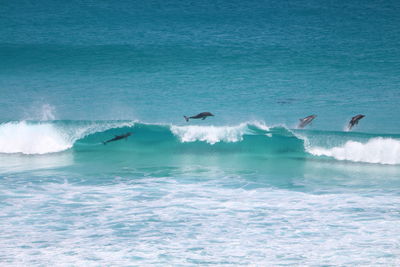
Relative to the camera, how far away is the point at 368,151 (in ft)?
41.2

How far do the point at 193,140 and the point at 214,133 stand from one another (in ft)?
2.21

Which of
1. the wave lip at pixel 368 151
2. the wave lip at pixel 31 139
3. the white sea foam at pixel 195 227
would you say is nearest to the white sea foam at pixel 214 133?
the wave lip at pixel 368 151

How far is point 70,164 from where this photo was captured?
1177 cm

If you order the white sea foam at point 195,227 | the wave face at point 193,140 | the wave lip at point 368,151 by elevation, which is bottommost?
the white sea foam at point 195,227

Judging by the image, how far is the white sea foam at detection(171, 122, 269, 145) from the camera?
14602 mm

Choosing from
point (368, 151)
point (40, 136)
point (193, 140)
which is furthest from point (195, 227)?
point (40, 136)

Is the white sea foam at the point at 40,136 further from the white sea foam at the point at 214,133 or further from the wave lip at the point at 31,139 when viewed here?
the white sea foam at the point at 214,133

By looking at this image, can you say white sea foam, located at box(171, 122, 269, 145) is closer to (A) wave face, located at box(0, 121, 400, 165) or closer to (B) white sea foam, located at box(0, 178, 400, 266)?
(A) wave face, located at box(0, 121, 400, 165)

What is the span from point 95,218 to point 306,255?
9.84 ft

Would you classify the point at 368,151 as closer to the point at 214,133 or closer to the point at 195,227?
the point at 214,133

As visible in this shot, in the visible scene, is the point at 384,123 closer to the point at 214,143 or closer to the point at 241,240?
the point at 214,143

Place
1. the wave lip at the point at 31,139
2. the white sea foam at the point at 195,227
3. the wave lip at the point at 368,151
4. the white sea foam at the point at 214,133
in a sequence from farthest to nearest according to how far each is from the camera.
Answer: the white sea foam at the point at 214,133 < the wave lip at the point at 31,139 < the wave lip at the point at 368,151 < the white sea foam at the point at 195,227

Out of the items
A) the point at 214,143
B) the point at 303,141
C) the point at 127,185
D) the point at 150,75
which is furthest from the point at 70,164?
the point at 150,75

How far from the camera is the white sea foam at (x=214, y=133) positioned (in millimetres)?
14602
